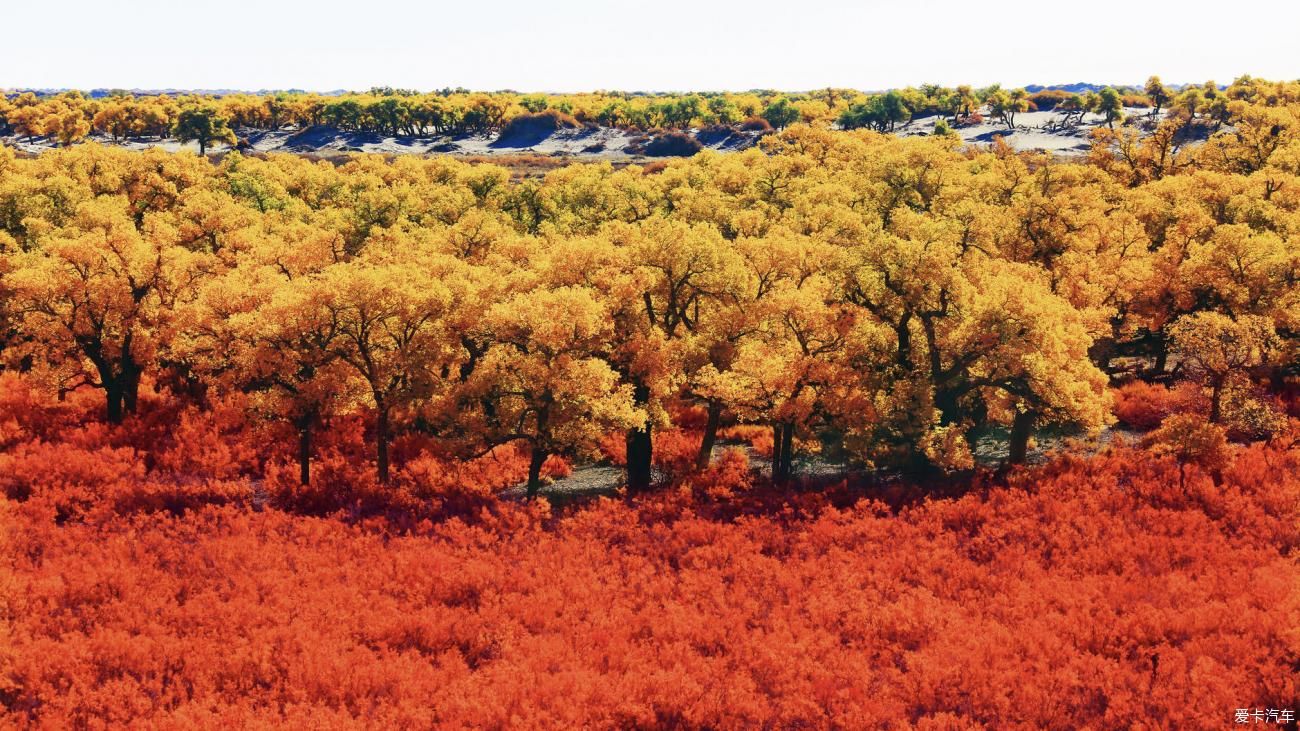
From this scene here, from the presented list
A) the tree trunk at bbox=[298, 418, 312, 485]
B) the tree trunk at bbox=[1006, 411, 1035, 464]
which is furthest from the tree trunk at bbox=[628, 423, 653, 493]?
the tree trunk at bbox=[1006, 411, 1035, 464]

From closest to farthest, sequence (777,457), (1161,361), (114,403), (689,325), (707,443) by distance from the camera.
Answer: (777,457) → (707,443) → (689,325) → (114,403) → (1161,361)

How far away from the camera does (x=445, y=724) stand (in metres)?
20.6

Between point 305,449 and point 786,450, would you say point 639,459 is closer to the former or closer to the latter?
point 786,450

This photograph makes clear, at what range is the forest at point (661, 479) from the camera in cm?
2256

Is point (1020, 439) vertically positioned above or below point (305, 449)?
above

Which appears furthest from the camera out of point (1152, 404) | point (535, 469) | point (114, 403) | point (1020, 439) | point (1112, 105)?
point (1112, 105)

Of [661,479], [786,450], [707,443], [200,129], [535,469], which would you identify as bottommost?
[661,479]

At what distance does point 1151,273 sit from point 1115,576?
27.1m

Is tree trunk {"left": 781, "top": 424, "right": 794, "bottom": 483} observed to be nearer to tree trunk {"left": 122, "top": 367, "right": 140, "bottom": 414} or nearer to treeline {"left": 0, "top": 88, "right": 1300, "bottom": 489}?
treeline {"left": 0, "top": 88, "right": 1300, "bottom": 489}

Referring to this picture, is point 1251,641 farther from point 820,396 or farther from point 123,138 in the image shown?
point 123,138

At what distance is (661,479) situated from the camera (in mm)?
39531

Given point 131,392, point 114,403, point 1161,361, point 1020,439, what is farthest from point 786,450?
point 131,392

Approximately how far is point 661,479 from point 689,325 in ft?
26.0

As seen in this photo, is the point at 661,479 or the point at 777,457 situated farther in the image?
the point at 661,479
